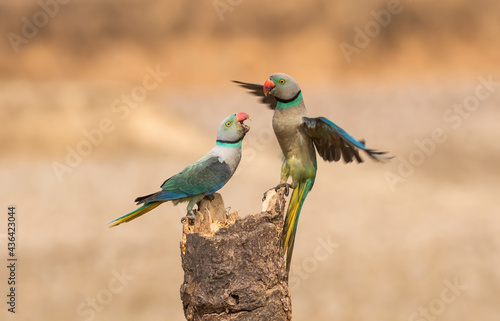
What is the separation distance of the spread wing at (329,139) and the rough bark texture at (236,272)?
65cm

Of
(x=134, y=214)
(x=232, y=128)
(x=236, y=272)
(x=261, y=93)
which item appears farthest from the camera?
(x=261, y=93)

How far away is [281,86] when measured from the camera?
425 cm

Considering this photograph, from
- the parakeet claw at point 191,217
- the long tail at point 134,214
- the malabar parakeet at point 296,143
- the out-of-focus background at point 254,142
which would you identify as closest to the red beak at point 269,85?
the malabar parakeet at point 296,143

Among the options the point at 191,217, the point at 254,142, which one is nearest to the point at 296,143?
the point at 191,217

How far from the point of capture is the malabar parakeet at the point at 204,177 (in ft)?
13.1

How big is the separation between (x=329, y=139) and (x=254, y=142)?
7.09 meters

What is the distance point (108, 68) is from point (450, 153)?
6946 mm

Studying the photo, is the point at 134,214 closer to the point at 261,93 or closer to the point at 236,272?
the point at 236,272

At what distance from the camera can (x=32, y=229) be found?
8969 millimetres

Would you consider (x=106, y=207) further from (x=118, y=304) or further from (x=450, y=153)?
(x=450, y=153)

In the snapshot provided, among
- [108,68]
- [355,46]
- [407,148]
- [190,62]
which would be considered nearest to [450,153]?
[407,148]

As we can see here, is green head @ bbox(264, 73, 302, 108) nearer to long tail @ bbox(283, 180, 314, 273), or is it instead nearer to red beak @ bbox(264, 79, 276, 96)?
red beak @ bbox(264, 79, 276, 96)

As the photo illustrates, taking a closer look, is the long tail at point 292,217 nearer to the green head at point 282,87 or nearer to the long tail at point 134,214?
the green head at point 282,87

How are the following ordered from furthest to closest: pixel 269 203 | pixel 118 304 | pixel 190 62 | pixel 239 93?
pixel 190 62, pixel 239 93, pixel 118 304, pixel 269 203
